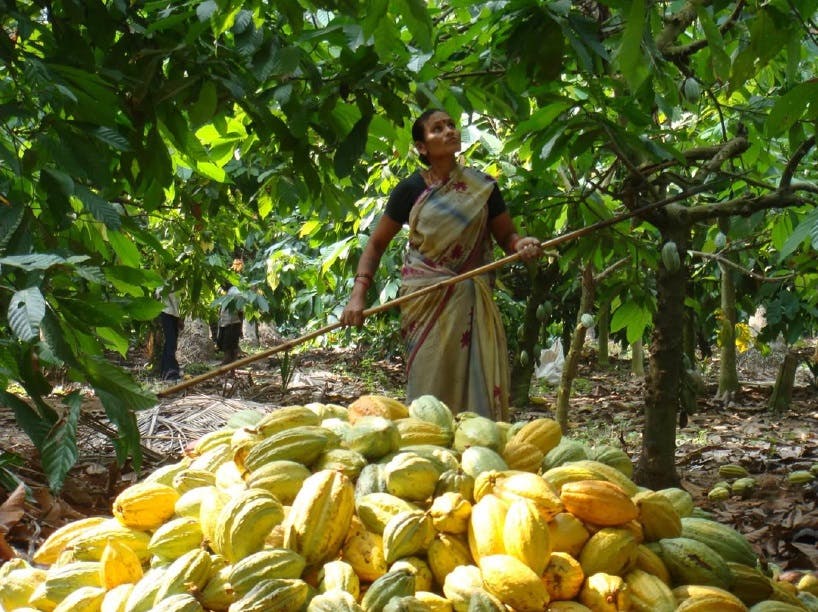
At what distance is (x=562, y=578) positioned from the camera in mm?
1345

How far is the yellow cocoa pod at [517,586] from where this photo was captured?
127cm

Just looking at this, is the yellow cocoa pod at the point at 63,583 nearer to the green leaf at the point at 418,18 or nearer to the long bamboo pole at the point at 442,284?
the long bamboo pole at the point at 442,284

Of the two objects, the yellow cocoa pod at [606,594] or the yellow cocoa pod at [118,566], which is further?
the yellow cocoa pod at [118,566]

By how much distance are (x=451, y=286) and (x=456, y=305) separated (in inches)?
2.9

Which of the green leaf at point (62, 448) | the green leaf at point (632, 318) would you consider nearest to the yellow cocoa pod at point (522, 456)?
the green leaf at point (62, 448)

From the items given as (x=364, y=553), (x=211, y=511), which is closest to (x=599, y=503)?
(x=364, y=553)

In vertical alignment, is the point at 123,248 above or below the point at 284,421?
above

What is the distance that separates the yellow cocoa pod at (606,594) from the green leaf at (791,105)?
872 millimetres

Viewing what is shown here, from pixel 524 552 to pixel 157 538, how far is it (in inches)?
25.4

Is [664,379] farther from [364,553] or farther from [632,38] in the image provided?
[632,38]

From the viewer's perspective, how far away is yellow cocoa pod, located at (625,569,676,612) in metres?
1.32

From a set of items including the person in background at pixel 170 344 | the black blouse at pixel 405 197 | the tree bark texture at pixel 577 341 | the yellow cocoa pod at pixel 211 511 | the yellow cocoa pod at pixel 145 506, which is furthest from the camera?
the person in background at pixel 170 344

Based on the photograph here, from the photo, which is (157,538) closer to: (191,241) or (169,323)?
(191,241)

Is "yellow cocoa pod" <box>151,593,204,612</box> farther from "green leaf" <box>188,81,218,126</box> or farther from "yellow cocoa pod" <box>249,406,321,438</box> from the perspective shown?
"green leaf" <box>188,81,218,126</box>
